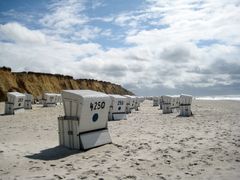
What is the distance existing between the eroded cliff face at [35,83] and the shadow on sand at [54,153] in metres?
47.0

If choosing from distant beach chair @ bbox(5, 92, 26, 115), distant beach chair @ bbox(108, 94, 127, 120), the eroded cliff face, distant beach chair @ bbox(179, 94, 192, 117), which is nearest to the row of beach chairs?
distant beach chair @ bbox(179, 94, 192, 117)

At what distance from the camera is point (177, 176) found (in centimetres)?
660

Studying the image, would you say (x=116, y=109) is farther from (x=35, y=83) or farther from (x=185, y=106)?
(x=35, y=83)

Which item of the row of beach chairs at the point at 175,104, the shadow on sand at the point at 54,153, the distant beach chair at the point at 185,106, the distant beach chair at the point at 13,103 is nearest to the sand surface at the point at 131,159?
the shadow on sand at the point at 54,153

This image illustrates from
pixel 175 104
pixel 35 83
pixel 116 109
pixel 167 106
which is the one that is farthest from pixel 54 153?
pixel 35 83

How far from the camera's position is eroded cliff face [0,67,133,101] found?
58.7 metres

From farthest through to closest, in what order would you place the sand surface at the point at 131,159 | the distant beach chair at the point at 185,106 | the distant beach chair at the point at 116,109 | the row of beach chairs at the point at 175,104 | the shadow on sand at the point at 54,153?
1. the row of beach chairs at the point at 175,104
2. the distant beach chair at the point at 185,106
3. the distant beach chair at the point at 116,109
4. the shadow on sand at the point at 54,153
5. the sand surface at the point at 131,159

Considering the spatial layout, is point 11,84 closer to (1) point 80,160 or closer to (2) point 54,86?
(2) point 54,86

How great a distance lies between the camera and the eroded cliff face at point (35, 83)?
58.7 metres

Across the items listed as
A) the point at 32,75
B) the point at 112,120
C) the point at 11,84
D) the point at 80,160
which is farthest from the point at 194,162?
the point at 32,75

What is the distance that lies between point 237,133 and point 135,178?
719 centimetres

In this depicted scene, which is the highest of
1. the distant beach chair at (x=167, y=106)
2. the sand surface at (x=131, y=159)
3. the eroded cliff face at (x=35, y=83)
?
the eroded cliff face at (x=35, y=83)

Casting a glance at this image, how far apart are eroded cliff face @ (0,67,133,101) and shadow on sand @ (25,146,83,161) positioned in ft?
154

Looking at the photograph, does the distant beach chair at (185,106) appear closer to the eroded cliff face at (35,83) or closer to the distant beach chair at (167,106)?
the distant beach chair at (167,106)
